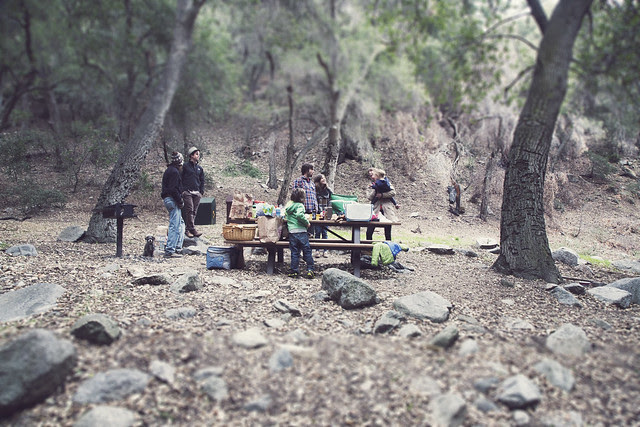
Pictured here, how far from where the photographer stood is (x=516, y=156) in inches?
259

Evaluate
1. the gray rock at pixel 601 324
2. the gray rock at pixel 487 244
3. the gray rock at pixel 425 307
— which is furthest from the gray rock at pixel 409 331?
the gray rock at pixel 487 244

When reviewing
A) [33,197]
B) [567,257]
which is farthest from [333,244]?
[33,197]

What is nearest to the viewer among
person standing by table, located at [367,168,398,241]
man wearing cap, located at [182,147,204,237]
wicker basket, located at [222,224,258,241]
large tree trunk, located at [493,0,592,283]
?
large tree trunk, located at [493,0,592,283]

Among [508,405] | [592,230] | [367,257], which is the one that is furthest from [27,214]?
[592,230]

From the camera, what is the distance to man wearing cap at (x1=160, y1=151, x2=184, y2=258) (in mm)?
7492

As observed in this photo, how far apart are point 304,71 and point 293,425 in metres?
14.3

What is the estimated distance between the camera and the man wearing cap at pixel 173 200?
7.49 m

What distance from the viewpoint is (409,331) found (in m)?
4.16

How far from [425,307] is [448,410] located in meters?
1.83

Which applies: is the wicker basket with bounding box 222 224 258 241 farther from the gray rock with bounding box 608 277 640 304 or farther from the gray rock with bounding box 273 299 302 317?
the gray rock with bounding box 608 277 640 304

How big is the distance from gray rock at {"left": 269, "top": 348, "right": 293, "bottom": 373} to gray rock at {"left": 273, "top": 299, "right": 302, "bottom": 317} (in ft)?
3.87

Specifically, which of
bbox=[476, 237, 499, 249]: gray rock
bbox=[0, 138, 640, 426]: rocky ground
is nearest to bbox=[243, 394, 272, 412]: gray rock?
bbox=[0, 138, 640, 426]: rocky ground

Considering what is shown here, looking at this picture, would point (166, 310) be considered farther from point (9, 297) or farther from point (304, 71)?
point (304, 71)

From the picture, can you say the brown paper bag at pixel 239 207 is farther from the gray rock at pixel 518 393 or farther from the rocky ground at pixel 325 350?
the gray rock at pixel 518 393
